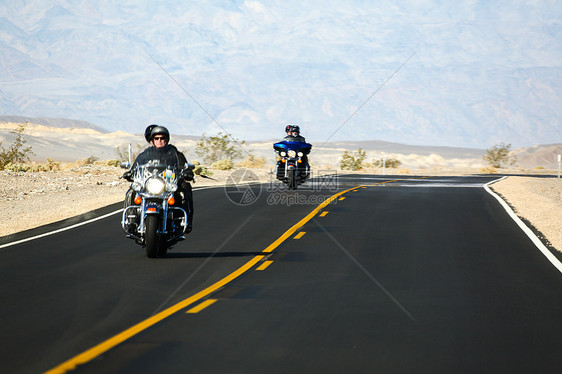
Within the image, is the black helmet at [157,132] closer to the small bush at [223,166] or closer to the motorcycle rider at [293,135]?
the motorcycle rider at [293,135]

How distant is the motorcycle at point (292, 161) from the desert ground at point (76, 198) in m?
5.48

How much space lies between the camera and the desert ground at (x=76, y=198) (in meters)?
19.8

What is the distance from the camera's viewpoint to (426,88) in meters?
190

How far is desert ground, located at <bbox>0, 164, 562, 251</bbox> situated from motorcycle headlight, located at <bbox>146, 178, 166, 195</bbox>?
6.01m

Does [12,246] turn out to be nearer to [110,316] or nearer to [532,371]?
[110,316]

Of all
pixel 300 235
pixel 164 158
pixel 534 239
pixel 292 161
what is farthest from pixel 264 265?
pixel 292 161

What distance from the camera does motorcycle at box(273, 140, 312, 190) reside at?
26.8 metres

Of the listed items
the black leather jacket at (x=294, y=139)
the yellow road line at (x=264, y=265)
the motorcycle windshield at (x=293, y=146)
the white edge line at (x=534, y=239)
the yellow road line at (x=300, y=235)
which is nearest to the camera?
the yellow road line at (x=264, y=265)

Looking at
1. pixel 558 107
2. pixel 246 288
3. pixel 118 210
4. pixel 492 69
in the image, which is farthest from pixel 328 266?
pixel 492 69

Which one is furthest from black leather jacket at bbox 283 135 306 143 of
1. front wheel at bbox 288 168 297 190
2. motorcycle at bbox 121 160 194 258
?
motorcycle at bbox 121 160 194 258

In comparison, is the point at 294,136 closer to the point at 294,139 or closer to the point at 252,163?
the point at 294,139

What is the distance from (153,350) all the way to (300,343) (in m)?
1.41

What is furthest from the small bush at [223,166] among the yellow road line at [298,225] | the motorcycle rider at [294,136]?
the yellow road line at [298,225]

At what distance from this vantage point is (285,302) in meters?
9.77
